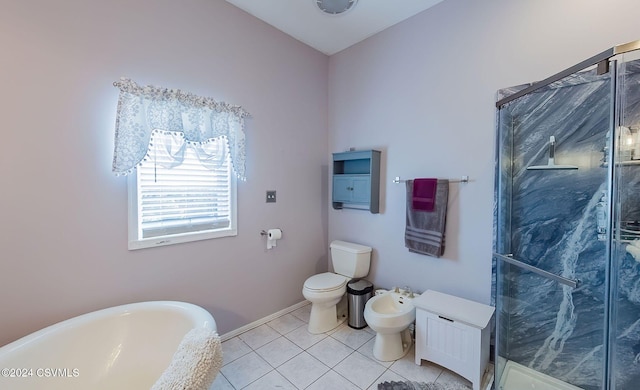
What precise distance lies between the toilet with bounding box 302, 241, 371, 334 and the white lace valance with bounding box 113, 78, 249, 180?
4.06ft

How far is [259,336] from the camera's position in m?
→ 2.36

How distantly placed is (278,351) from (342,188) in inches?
65.5

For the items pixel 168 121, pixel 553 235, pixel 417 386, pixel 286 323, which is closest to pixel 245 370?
pixel 286 323

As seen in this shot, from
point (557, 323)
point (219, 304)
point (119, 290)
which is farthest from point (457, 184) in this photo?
point (119, 290)

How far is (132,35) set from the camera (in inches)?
70.2

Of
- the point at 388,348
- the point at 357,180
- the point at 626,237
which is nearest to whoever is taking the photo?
the point at 626,237

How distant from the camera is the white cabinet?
172 centimetres

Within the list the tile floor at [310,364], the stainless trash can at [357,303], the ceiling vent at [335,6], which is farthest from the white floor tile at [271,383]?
the ceiling vent at [335,6]

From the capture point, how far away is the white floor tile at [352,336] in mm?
2266

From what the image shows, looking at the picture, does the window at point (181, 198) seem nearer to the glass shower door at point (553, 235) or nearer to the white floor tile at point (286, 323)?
the white floor tile at point (286, 323)

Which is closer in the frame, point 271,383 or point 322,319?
point 271,383

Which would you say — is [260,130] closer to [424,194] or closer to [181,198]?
[181,198]

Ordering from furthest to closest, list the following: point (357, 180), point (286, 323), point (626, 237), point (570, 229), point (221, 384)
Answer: point (357, 180), point (286, 323), point (221, 384), point (570, 229), point (626, 237)

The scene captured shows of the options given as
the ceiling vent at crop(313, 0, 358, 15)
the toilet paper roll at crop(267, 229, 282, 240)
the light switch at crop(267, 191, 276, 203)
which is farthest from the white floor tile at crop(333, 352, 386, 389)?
the ceiling vent at crop(313, 0, 358, 15)
